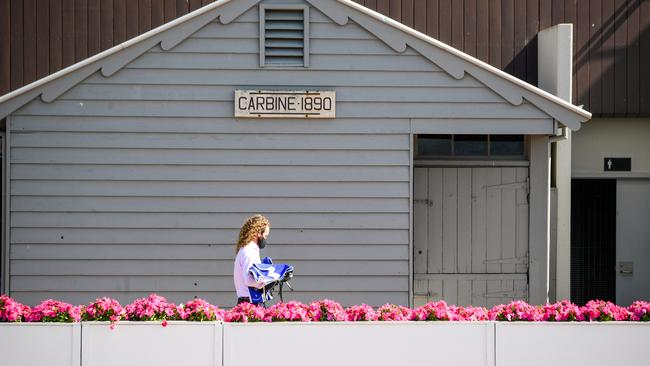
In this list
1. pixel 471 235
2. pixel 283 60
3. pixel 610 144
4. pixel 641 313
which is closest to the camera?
pixel 641 313

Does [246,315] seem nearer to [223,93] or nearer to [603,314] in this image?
[603,314]

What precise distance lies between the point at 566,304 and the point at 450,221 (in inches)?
160

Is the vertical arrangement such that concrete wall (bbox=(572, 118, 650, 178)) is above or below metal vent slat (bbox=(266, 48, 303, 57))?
below

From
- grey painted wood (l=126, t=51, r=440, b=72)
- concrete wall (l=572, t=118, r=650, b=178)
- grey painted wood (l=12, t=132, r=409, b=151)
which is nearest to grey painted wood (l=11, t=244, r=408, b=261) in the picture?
grey painted wood (l=12, t=132, r=409, b=151)

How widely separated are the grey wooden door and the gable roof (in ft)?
4.25

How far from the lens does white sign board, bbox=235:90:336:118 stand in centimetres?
1127

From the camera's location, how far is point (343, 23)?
1130 cm

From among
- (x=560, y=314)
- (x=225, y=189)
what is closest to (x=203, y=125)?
(x=225, y=189)

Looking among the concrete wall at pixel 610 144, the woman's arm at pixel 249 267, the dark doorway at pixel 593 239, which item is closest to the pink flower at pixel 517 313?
the woman's arm at pixel 249 267

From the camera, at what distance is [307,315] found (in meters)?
8.25

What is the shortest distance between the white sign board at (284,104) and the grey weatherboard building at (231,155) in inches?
4.0

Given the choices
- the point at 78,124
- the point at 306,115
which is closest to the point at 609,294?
the point at 306,115

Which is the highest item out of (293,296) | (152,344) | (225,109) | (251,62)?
(251,62)

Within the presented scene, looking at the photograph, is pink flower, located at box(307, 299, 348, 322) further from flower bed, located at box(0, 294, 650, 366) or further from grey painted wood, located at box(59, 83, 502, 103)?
grey painted wood, located at box(59, 83, 502, 103)
